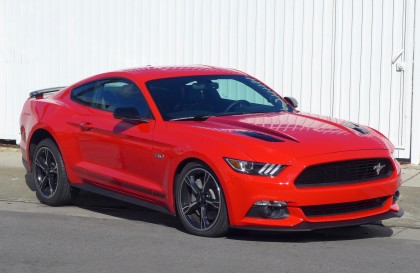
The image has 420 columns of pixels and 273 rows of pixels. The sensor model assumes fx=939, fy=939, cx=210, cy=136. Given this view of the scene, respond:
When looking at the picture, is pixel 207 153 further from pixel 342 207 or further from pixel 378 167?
pixel 378 167

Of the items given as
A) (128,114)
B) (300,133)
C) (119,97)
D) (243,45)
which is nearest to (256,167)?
(300,133)

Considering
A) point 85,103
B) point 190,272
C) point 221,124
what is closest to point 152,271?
point 190,272

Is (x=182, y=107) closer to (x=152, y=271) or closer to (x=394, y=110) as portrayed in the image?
(x=152, y=271)

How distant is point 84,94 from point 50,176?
3.06 ft

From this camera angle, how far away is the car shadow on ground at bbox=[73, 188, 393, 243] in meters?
8.14

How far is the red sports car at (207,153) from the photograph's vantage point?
7.60 metres

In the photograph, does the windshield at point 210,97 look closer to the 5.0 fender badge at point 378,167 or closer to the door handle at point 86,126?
the door handle at point 86,126

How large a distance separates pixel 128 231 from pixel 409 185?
3.67 meters

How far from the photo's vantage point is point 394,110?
11805 millimetres

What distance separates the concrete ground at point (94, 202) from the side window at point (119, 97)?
44.4 inches

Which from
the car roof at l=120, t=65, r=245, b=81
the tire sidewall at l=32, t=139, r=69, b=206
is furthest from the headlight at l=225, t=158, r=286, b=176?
the tire sidewall at l=32, t=139, r=69, b=206

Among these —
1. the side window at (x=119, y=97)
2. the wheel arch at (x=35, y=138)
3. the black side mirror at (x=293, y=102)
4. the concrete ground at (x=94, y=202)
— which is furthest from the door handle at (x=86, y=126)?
the black side mirror at (x=293, y=102)

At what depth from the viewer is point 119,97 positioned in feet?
30.3

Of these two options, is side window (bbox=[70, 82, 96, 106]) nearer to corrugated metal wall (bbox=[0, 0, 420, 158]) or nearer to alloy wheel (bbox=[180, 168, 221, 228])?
alloy wheel (bbox=[180, 168, 221, 228])
